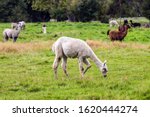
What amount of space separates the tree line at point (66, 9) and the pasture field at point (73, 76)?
3897 cm

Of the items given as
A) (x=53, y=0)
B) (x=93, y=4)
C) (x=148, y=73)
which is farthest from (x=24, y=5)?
(x=148, y=73)

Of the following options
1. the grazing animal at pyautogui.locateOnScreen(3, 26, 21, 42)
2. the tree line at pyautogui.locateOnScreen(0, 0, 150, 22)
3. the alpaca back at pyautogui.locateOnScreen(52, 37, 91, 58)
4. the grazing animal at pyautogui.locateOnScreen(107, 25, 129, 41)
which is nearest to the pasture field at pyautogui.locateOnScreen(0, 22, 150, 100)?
the alpaca back at pyautogui.locateOnScreen(52, 37, 91, 58)

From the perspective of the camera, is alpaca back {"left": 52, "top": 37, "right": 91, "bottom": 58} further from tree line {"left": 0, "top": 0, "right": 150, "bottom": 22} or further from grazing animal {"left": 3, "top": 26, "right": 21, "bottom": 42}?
tree line {"left": 0, "top": 0, "right": 150, "bottom": 22}

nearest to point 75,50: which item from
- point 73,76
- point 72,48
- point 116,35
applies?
point 72,48

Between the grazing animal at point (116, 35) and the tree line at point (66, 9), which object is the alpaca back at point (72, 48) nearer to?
the grazing animal at point (116, 35)

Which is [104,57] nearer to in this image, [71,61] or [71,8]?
[71,61]

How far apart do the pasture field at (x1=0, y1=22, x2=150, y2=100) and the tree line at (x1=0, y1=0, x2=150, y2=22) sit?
3897cm

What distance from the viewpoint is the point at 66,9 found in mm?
70500

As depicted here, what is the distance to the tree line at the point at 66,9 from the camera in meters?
68.9

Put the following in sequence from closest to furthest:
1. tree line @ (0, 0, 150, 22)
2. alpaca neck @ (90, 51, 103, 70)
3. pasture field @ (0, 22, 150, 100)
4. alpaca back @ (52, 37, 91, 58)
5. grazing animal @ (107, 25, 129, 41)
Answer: pasture field @ (0, 22, 150, 100) → alpaca back @ (52, 37, 91, 58) → alpaca neck @ (90, 51, 103, 70) → grazing animal @ (107, 25, 129, 41) → tree line @ (0, 0, 150, 22)

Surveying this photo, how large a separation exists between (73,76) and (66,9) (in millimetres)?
52618

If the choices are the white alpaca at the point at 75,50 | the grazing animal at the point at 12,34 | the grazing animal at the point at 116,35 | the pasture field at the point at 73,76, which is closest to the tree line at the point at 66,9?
the grazing animal at the point at 12,34

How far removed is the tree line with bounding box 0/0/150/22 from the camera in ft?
226

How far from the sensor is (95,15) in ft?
235
